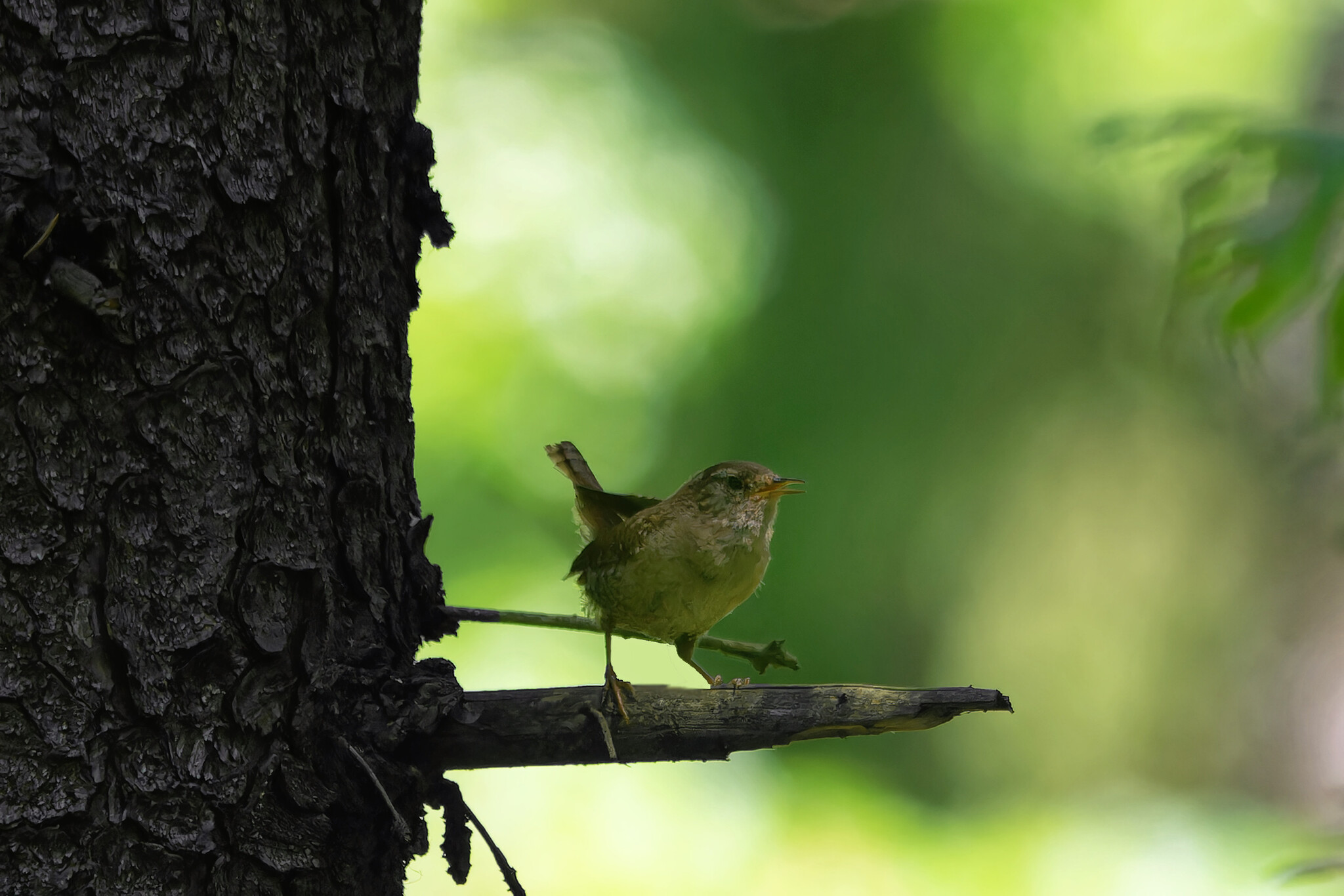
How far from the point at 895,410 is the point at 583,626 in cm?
394

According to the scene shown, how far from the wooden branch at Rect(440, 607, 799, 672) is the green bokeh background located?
2.73m

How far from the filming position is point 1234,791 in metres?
5.39

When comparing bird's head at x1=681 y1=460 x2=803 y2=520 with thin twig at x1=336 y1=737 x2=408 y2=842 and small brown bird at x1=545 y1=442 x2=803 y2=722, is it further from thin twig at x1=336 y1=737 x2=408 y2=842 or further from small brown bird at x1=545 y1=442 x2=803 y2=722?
thin twig at x1=336 y1=737 x2=408 y2=842

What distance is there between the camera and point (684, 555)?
4.11 ft

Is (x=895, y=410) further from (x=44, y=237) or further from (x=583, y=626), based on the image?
(x=44, y=237)

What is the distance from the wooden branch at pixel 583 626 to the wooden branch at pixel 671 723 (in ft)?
0.52

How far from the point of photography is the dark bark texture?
2.93 feet

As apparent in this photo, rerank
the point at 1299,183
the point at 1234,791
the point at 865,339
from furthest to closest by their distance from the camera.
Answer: the point at 1234,791
the point at 865,339
the point at 1299,183

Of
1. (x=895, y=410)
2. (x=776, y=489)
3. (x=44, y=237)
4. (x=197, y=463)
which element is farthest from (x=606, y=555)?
(x=895, y=410)

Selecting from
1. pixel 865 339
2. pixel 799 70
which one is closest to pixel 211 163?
pixel 865 339

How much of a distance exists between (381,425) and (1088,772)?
5225mm

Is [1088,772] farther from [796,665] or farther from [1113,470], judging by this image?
[796,665]

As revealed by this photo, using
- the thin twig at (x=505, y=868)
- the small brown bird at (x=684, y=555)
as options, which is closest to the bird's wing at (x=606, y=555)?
the small brown bird at (x=684, y=555)

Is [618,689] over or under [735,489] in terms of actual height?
under
